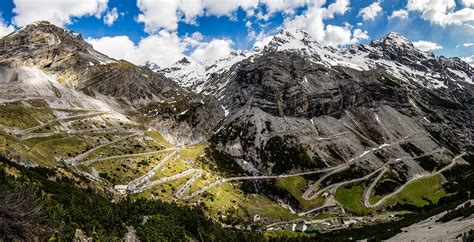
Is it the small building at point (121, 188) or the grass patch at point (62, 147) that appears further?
the small building at point (121, 188)

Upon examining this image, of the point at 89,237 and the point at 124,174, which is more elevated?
the point at 124,174

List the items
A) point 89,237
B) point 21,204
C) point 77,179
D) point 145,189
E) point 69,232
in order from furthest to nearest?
point 145,189 < point 77,179 < point 89,237 < point 69,232 < point 21,204

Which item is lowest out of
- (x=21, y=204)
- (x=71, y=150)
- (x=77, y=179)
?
(x=21, y=204)

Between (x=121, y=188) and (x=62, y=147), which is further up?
(x=62, y=147)

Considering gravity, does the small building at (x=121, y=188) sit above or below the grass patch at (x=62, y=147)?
below

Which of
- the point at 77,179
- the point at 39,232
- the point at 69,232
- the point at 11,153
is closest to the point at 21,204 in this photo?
the point at 39,232

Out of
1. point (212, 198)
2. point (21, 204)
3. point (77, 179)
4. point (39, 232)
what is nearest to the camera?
point (21, 204)

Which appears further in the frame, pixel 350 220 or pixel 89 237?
pixel 350 220

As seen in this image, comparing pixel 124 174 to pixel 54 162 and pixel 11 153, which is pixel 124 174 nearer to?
pixel 54 162

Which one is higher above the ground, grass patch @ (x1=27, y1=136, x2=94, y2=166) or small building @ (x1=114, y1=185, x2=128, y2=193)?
grass patch @ (x1=27, y1=136, x2=94, y2=166)

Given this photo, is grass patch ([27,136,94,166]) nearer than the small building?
Yes

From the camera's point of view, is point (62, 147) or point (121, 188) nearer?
point (121, 188)
